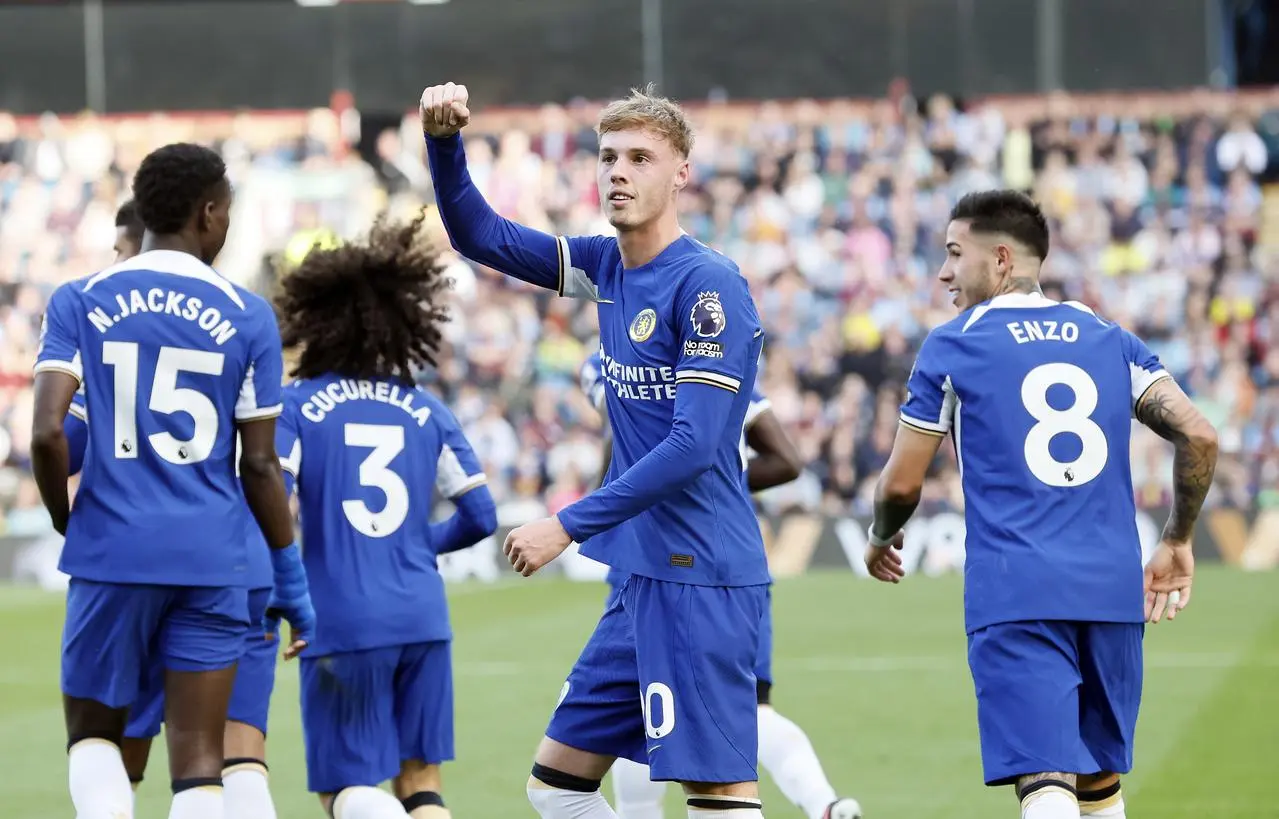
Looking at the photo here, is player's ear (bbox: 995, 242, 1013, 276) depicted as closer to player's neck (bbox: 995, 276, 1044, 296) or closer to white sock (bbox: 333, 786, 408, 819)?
player's neck (bbox: 995, 276, 1044, 296)

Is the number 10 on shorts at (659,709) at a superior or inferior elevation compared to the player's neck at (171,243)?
inferior

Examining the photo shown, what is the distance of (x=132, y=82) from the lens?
26.7 metres

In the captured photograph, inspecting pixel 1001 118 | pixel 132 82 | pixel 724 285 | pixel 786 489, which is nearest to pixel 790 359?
pixel 786 489

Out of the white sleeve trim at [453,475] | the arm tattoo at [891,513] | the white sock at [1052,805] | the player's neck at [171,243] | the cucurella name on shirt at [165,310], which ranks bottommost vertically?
the white sock at [1052,805]

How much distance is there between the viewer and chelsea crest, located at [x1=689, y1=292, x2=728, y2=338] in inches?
184

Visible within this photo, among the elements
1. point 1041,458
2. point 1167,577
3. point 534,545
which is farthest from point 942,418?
point 534,545

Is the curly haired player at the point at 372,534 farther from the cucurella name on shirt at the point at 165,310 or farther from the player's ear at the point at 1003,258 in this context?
the player's ear at the point at 1003,258

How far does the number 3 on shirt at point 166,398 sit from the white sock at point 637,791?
1977mm

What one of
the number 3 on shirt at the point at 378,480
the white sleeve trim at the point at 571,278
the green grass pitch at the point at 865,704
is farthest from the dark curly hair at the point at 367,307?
the green grass pitch at the point at 865,704

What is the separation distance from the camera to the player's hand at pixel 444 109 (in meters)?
4.88

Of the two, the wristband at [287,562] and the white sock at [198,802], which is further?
the wristband at [287,562]

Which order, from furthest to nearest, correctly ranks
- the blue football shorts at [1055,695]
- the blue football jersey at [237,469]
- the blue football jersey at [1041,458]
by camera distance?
the blue football jersey at [237,469] < the blue football jersey at [1041,458] < the blue football shorts at [1055,695]

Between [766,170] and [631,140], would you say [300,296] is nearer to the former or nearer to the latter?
[631,140]

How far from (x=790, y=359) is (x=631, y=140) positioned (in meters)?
17.8
